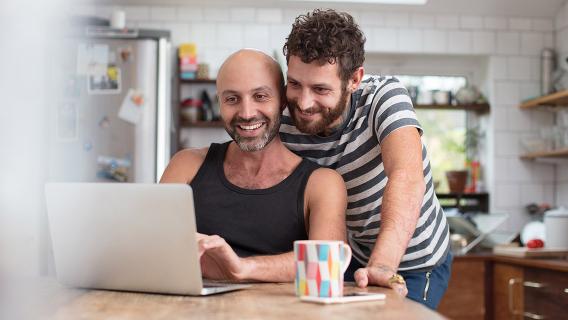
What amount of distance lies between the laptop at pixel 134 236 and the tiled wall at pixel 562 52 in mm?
4235

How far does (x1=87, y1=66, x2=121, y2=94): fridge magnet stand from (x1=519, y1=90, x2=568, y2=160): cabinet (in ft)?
8.58

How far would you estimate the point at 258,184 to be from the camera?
1662 mm

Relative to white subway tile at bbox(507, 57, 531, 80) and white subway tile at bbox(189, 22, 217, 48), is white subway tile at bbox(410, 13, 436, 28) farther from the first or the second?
white subway tile at bbox(189, 22, 217, 48)

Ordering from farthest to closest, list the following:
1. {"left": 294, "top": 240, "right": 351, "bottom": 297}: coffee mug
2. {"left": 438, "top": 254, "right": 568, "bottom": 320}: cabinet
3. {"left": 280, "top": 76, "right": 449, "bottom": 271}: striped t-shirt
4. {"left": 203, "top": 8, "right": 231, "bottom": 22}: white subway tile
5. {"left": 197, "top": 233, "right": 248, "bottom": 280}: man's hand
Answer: {"left": 203, "top": 8, "right": 231, "bottom": 22}: white subway tile < {"left": 438, "top": 254, "right": 568, "bottom": 320}: cabinet < {"left": 280, "top": 76, "right": 449, "bottom": 271}: striped t-shirt < {"left": 197, "top": 233, "right": 248, "bottom": 280}: man's hand < {"left": 294, "top": 240, "right": 351, "bottom": 297}: coffee mug

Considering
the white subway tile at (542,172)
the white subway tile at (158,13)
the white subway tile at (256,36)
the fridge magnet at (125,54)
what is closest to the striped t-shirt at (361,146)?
the fridge magnet at (125,54)

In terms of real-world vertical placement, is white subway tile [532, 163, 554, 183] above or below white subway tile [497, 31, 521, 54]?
below

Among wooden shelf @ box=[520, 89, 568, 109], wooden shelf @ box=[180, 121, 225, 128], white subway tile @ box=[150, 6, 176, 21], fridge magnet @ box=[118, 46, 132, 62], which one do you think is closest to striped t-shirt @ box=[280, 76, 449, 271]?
fridge magnet @ box=[118, 46, 132, 62]

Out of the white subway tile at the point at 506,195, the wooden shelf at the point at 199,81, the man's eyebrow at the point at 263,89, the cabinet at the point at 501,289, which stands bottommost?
the cabinet at the point at 501,289

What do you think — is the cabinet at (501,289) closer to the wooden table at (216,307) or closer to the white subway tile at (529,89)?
the white subway tile at (529,89)

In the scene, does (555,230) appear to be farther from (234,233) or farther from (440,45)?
(234,233)

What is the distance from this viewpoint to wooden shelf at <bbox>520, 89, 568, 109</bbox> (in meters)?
4.51

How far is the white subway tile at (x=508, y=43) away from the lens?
5168 millimetres

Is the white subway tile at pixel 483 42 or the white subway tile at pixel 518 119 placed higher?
the white subway tile at pixel 483 42

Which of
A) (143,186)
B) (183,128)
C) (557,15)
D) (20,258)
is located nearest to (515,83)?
(557,15)
